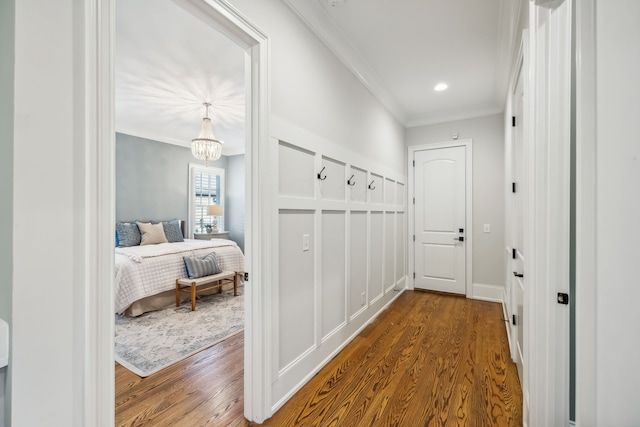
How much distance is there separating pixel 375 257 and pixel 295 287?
158 cm

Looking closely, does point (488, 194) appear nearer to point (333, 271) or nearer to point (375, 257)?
point (375, 257)

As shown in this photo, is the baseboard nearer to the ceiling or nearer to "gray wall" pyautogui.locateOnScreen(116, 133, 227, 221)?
the ceiling

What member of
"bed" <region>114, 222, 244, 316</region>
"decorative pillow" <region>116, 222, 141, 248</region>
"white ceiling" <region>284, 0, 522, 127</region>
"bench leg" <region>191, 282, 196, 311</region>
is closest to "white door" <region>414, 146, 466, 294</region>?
"white ceiling" <region>284, 0, 522, 127</region>

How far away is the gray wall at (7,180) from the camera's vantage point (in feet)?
2.40

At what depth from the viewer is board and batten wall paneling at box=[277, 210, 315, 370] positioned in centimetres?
183

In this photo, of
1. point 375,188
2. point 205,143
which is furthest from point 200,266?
point 375,188

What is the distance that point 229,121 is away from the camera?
15.5 ft

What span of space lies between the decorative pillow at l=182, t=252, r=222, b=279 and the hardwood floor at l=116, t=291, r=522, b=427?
1339 millimetres

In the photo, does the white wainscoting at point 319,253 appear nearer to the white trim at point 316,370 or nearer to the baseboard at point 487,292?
the white trim at point 316,370

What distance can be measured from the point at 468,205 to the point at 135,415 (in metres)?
4.28

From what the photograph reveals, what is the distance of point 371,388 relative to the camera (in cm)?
197
